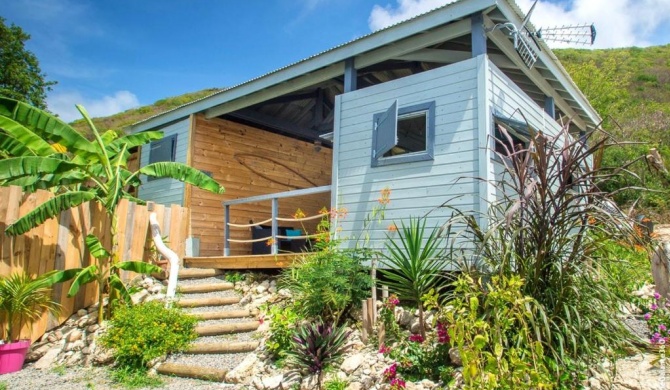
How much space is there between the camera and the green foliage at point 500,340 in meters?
2.77

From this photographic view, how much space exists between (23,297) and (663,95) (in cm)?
4105

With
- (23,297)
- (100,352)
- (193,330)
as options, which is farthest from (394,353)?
(23,297)

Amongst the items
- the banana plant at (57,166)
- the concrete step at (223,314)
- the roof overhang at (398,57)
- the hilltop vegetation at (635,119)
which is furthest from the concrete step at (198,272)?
the hilltop vegetation at (635,119)

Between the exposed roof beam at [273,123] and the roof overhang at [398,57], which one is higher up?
the roof overhang at [398,57]

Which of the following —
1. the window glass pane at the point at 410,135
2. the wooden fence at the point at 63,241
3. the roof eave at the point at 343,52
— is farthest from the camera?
the window glass pane at the point at 410,135

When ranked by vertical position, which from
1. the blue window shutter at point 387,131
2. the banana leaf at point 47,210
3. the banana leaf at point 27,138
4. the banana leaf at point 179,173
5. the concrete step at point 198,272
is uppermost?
the blue window shutter at point 387,131

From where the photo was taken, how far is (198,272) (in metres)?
8.45

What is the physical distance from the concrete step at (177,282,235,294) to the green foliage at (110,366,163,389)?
203 cm

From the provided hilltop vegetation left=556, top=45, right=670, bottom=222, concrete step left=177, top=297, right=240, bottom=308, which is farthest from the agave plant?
hilltop vegetation left=556, top=45, right=670, bottom=222

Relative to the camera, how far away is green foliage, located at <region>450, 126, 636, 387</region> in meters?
3.47

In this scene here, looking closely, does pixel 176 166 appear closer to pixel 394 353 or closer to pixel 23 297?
pixel 23 297

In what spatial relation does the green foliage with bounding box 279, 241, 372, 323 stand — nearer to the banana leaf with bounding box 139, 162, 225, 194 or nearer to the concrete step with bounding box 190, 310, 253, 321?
the concrete step with bounding box 190, 310, 253, 321

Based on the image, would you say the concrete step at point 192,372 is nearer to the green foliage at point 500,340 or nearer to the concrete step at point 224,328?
the concrete step at point 224,328

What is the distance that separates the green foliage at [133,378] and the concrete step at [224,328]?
0.98 metres
